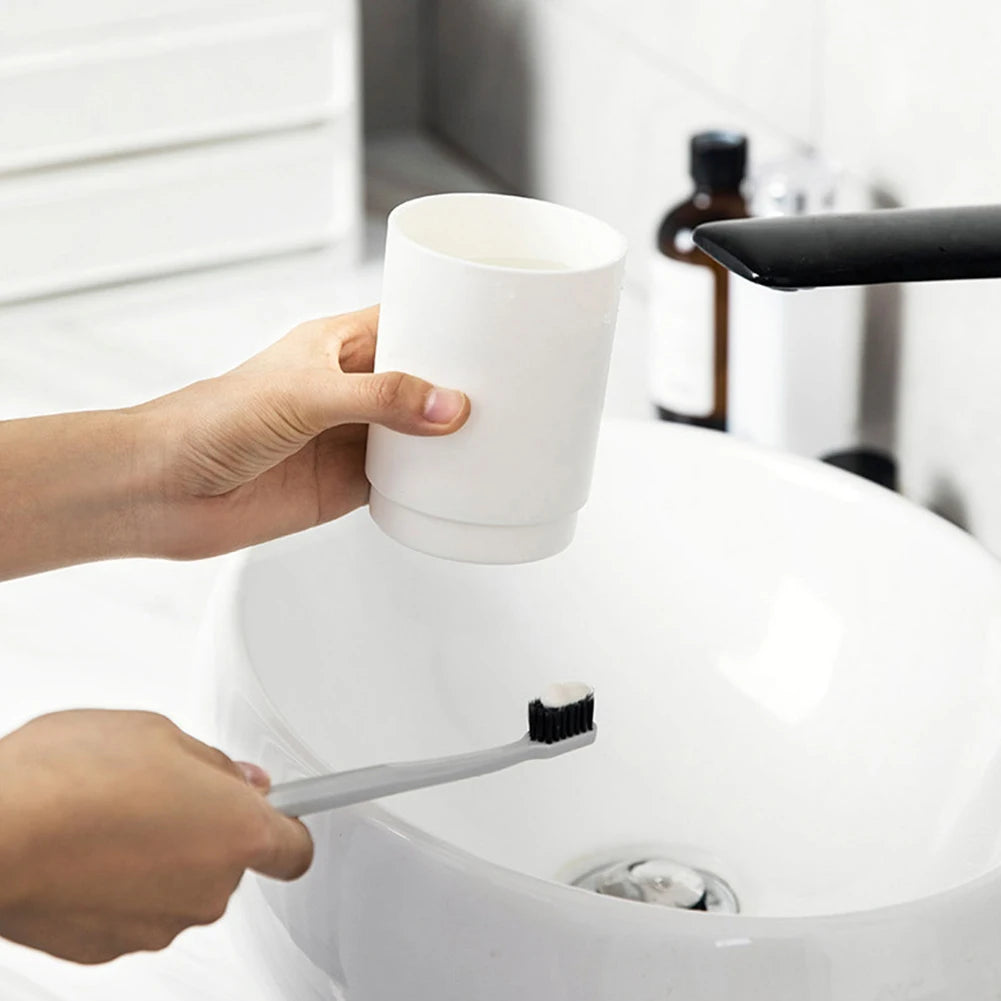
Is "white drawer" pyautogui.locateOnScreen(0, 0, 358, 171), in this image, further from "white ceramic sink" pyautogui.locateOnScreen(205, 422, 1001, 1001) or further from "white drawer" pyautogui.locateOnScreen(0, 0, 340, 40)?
"white ceramic sink" pyautogui.locateOnScreen(205, 422, 1001, 1001)

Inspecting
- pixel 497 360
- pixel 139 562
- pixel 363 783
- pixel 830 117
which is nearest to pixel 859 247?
pixel 497 360

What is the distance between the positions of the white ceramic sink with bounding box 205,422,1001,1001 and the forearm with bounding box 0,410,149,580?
0.21 feet

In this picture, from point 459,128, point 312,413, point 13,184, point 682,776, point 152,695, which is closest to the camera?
point 312,413

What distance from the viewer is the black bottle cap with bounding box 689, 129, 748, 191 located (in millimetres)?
971

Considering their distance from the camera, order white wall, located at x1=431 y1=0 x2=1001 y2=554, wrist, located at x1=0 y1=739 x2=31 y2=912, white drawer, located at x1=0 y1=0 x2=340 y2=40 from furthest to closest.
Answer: white drawer, located at x1=0 y1=0 x2=340 y2=40 < white wall, located at x1=431 y1=0 x2=1001 y2=554 < wrist, located at x1=0 y1=739 x2=31 y2=912

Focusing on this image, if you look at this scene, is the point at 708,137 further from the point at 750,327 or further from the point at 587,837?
the point at 587,837

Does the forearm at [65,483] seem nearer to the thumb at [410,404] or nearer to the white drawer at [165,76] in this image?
the thumb at [410,404]

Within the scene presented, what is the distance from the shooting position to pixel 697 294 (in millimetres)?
993

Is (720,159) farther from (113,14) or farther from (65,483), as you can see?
(113,14)

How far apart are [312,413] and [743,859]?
0.89 ft

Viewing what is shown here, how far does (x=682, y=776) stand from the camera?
0.76m

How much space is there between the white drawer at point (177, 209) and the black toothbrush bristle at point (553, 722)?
852 mm

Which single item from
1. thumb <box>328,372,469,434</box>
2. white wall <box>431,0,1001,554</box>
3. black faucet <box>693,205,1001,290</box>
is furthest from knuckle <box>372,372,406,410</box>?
white wall <box>431,0,1001,554</box>

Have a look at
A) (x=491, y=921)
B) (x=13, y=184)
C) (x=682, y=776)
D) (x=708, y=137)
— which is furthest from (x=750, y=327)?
(x=13, y=184)
